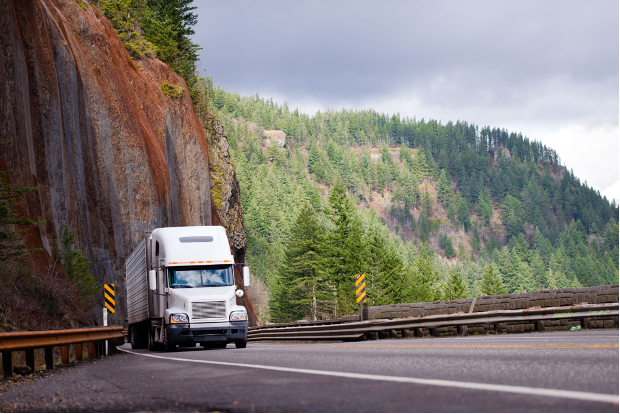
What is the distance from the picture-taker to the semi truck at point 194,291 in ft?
61.4

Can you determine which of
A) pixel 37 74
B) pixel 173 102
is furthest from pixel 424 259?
pixel 37 74

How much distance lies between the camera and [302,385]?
24.2 feet

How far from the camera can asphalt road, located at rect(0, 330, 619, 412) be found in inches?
220

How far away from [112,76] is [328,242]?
32.9m

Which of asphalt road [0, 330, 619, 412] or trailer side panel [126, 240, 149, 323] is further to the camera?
trailer side panel [126, 240, 149, 323]

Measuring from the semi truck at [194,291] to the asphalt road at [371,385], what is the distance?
25.3 ft

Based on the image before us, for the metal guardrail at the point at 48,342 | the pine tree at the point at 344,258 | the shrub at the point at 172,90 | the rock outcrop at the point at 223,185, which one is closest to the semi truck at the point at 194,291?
the metal guardrail at the point at 48,342

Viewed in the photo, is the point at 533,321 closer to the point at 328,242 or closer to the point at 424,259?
the point at 328,242

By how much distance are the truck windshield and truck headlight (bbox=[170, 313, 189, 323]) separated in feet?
3.18

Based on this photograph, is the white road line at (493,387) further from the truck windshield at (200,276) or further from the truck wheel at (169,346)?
the truck windshield at (200,276)

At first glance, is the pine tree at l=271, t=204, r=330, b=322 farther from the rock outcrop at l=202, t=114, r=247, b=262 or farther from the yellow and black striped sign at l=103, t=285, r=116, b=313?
the yellow and black striped sign at l=103, t=285, r=116, b=313

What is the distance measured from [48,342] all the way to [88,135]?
977 inches

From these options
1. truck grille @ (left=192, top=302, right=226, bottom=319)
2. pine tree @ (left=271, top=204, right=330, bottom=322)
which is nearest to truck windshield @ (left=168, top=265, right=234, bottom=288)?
truck grille @ (left=192, top=302, right=226, bottom=319)

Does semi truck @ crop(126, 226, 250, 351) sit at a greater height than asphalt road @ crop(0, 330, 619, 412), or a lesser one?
greater
